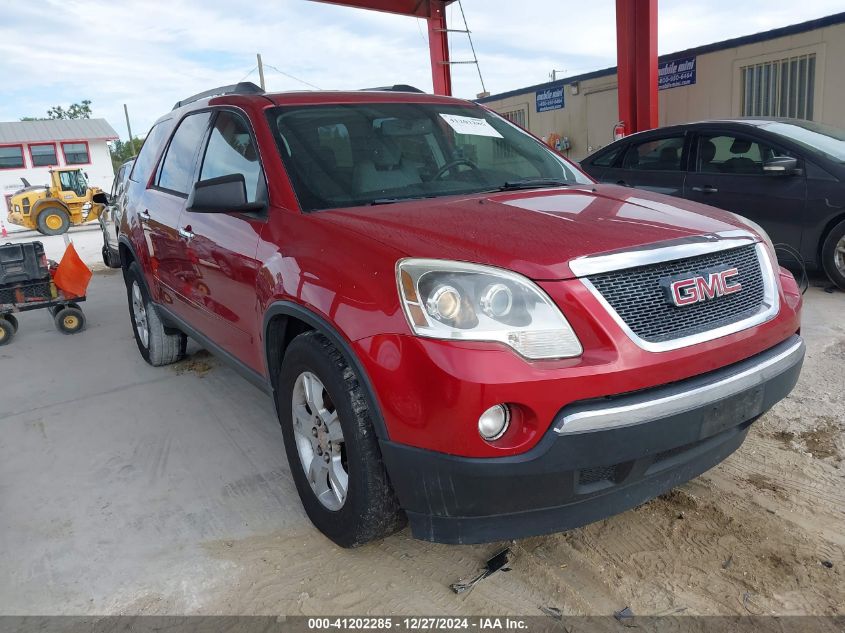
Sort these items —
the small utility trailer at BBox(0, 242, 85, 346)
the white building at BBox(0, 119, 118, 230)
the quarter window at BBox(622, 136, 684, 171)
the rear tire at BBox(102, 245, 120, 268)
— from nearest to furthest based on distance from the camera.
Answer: the small utility trailer at BBox(0, 242, 85, 346) < the quarter window at BBox(622, 136, 684, 171) < the rear tire at BBox(102, 245, 120, 268) < the white building at BBox(0, 119, 118, 230)

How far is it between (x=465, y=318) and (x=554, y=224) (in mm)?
557

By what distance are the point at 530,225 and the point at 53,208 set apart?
23.2 m

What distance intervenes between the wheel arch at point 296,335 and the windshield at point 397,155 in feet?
1.43

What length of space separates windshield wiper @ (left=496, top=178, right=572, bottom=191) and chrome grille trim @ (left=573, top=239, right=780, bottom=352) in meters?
0.92

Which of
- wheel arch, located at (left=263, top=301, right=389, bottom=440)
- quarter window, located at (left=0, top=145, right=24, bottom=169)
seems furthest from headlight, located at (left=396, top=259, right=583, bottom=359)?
quarter window, located at (left=0, top=145, right=24, bottom=169)

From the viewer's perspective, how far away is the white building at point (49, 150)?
35875mm

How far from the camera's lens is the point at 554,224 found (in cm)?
229

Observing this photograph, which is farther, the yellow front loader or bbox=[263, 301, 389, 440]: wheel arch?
the yellow front loader

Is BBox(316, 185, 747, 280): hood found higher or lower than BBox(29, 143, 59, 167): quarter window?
lower

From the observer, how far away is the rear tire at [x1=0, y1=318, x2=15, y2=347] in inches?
245

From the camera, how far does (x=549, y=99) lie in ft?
49.0

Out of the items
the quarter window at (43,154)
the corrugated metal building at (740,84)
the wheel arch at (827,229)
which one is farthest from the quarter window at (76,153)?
the wheel arch at (827,229)

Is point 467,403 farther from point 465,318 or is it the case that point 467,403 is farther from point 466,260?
point 466,260

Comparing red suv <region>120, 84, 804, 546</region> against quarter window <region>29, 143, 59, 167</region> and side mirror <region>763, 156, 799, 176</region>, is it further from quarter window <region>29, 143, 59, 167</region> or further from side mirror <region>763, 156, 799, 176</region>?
quarter window <region>29, 143, 59, 167</region>
